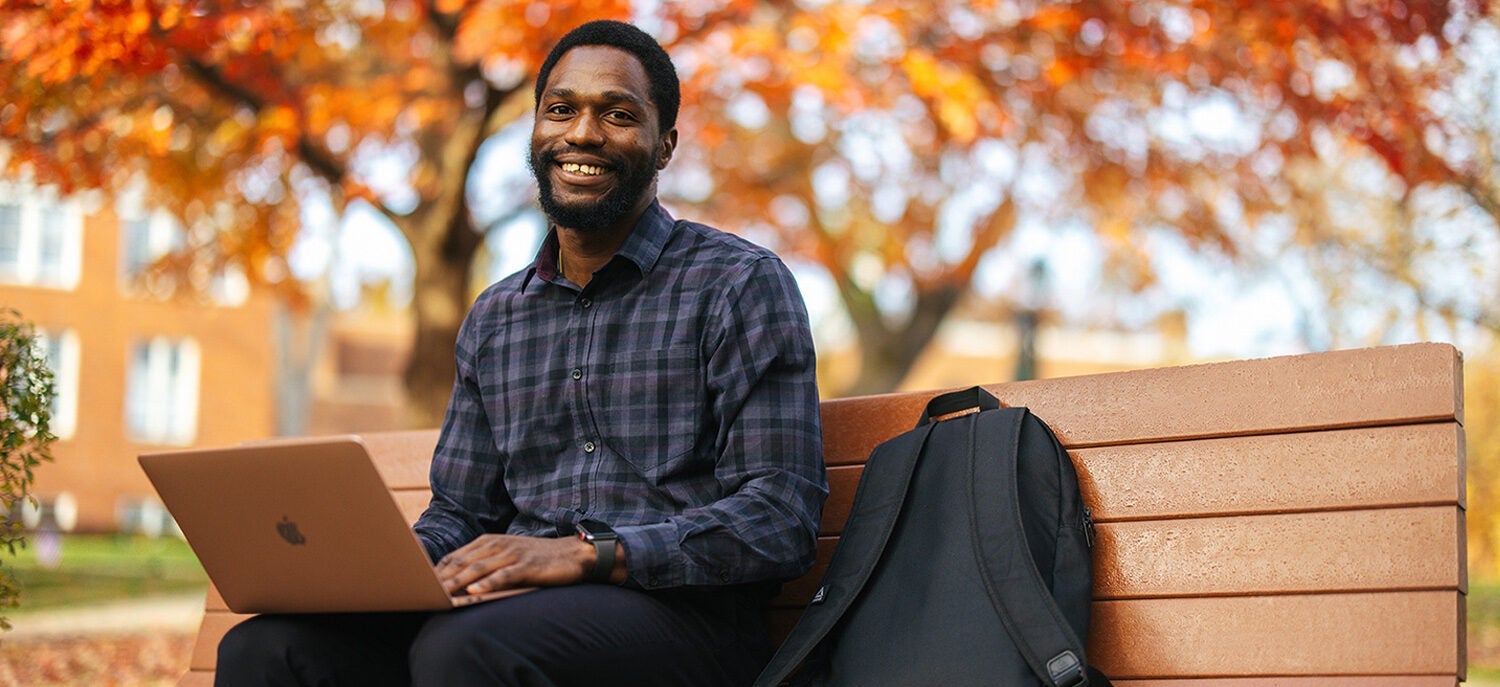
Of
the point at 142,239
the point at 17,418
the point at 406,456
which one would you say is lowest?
the point at 406,456

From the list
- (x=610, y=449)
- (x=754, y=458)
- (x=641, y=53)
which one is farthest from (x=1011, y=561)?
(x=641, y=53)

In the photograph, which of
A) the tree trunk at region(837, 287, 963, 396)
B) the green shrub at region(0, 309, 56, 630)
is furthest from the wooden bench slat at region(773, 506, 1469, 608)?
the tree trunk at region(837, 287, 963, 396)

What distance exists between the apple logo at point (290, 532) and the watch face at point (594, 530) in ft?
1.59

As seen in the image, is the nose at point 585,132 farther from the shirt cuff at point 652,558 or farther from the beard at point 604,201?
the shirt cuff at point 652,558

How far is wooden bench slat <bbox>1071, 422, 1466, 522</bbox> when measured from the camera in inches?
99.4

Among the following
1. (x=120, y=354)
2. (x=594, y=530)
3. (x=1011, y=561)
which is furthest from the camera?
(x=120, y=354)

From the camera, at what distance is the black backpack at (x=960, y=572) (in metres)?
2.46

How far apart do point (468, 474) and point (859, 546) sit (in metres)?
0.92

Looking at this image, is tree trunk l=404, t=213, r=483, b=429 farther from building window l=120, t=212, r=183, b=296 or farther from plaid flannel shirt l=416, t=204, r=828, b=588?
building window l=120, t=212, r=183, b=296

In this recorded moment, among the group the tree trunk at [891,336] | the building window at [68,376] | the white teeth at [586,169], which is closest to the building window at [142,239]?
the building window at [68,376]

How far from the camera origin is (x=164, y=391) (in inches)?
1028

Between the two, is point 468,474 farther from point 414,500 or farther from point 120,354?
point 120,354

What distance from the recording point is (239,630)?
271 cm

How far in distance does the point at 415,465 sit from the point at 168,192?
6.81 metres
